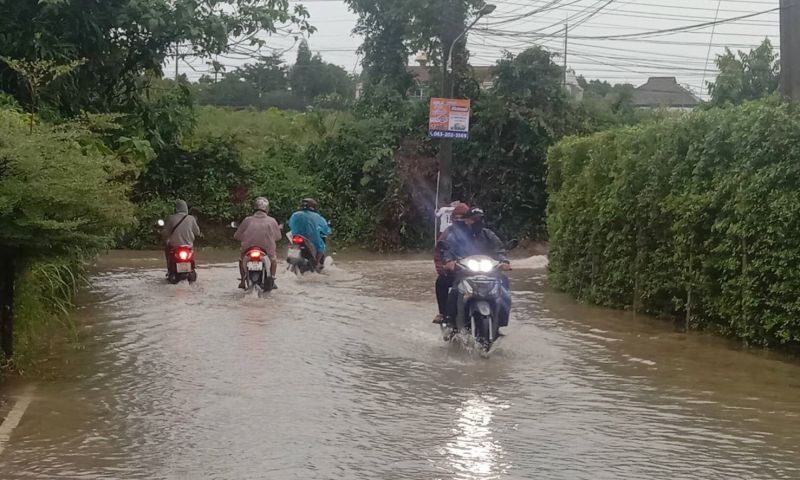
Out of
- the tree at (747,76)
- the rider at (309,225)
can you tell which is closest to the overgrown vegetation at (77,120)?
the rider at (309,225)

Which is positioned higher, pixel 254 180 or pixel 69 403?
pixel 254 180

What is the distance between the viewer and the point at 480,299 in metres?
10.9

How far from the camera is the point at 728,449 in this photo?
7242 millimetres

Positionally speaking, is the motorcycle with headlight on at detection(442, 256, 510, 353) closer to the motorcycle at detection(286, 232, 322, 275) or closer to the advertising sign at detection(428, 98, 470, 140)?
the motorcycle at detection(286, 232, 322, 275)

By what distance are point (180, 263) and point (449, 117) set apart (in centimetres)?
1244

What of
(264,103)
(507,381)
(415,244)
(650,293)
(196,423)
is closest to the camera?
(196,423)

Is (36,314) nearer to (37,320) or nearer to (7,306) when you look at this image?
(37,320)

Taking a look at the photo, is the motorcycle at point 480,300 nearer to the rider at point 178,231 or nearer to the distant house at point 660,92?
the rider at point 178,231

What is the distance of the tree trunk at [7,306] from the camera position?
9.09m

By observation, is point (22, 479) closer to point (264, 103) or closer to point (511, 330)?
point (511, 330)

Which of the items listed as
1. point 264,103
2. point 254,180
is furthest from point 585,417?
point 264,103

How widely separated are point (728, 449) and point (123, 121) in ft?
43.8

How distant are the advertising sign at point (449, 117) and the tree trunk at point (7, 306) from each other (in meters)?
19.7

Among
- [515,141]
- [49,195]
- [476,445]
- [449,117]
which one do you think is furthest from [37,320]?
[515,141]
